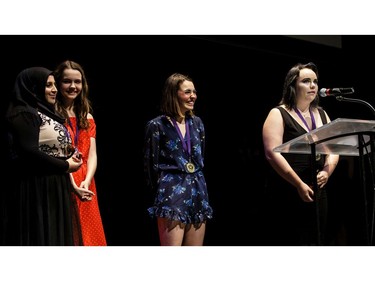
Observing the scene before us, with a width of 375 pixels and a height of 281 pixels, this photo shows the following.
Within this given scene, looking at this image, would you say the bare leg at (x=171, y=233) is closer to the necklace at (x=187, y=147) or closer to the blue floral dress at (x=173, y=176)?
the blue floral dress at (x=173, y=176)

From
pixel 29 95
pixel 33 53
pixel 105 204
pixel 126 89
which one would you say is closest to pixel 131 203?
pixel 105 204

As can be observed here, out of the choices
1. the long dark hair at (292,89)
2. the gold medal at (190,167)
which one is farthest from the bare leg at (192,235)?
the long dark hair at (292,89)

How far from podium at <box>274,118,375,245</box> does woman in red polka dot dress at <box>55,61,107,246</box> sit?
1.48m

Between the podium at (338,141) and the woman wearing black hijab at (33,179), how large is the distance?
4.37 feet

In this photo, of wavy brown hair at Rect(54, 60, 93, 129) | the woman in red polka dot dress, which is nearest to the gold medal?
the woman in red polka dot dress

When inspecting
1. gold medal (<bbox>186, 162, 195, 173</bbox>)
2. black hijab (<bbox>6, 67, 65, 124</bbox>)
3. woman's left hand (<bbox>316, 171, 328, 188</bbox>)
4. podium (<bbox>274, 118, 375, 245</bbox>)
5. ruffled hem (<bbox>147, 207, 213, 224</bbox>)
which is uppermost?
black hijab (<bbox>6, 67, 65, 124</bbox>)

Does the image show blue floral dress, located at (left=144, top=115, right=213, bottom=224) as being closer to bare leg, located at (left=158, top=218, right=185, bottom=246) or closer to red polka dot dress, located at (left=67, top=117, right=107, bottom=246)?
bare leg, located at (left=158, top=218, right=185, bottom=246)

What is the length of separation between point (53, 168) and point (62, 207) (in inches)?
9.6

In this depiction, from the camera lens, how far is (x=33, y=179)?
14.5ft

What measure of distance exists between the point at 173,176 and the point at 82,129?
72 centimetres

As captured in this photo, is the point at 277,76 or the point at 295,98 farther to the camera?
the point at 277,76

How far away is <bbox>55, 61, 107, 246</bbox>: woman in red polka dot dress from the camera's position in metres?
5.15

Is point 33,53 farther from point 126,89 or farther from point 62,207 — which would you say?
point 62,207

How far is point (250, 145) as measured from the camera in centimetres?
623
